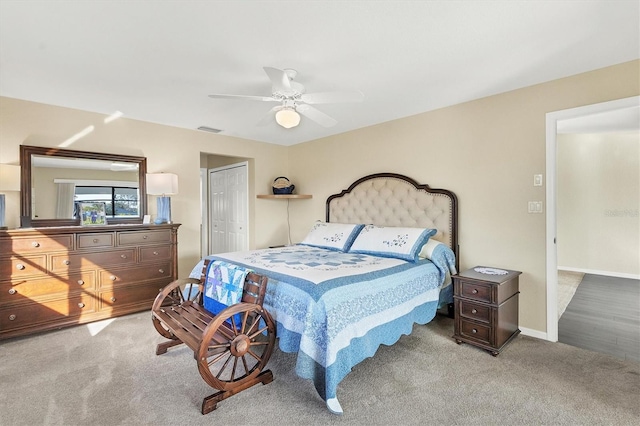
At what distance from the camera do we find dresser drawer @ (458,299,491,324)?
267 centimetres

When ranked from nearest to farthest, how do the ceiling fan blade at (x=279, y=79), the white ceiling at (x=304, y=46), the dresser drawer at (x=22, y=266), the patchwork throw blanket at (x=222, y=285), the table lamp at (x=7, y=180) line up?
the white ceiling at (x=304, y=46), the ceiling fan blade at (x=279, y=79), the patchwork throw blanket at (x=222, y=285), the dresser drawer at (x=22, y=266), the table lamp at (x=7, y=180)

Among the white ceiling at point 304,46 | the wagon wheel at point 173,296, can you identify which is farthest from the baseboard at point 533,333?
the wagon wheel at point 173,296

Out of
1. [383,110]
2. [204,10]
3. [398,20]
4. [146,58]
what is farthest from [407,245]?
[146,58]

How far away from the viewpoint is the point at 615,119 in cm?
435

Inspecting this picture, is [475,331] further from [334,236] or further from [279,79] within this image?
[279,79]

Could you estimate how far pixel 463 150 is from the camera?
3.44 m

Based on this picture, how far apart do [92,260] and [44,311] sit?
1.98ft

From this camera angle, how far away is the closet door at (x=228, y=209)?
5.46 m

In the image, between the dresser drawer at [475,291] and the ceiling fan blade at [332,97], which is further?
the dresser drawer at [475,291]

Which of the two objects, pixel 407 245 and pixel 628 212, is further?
pixel 628 212

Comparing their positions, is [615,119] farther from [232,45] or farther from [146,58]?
[146,58]

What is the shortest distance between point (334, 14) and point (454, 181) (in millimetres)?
2335

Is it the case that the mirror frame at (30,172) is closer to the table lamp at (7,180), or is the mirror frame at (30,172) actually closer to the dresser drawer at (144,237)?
the table lamp at (7,180)

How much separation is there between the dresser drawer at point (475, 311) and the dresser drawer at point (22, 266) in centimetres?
405
